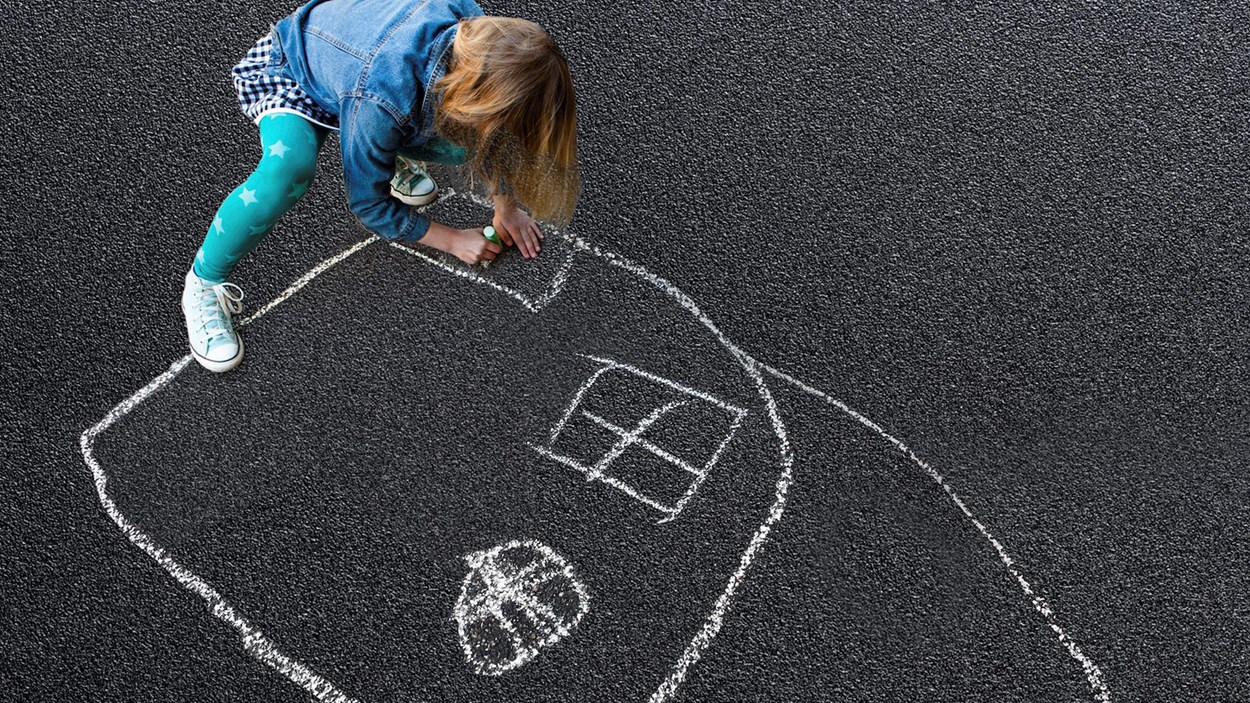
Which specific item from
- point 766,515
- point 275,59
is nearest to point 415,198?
point 275,59

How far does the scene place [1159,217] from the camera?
90.0 inches

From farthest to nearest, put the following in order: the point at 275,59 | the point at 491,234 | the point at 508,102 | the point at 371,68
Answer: the point at 491,234 → the point at 275,59 → the point at 371,68 → the point at 508,102

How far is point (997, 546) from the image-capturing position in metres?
1.96

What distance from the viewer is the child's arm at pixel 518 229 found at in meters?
2.13

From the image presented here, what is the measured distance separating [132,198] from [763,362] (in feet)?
4.83

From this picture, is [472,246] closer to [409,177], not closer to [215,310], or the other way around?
[409,177]

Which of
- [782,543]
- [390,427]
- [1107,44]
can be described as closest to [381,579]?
[390,427]

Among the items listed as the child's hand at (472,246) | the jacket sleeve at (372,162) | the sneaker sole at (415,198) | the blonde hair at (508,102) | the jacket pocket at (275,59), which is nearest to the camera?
the blonde hair at (508,102)

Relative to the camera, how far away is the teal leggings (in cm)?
185

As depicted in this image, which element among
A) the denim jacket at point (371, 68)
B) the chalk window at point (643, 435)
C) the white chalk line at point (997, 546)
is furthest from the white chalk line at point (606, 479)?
the denim jacket at point (371, 68)

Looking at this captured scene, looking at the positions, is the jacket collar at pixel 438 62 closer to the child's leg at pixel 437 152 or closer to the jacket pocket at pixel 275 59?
the child's leg at pixel 437 152

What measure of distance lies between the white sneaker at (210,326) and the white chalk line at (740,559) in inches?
2.4

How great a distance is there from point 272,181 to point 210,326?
386 millimetres

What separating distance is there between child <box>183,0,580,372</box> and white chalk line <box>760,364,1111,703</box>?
0.65 m
